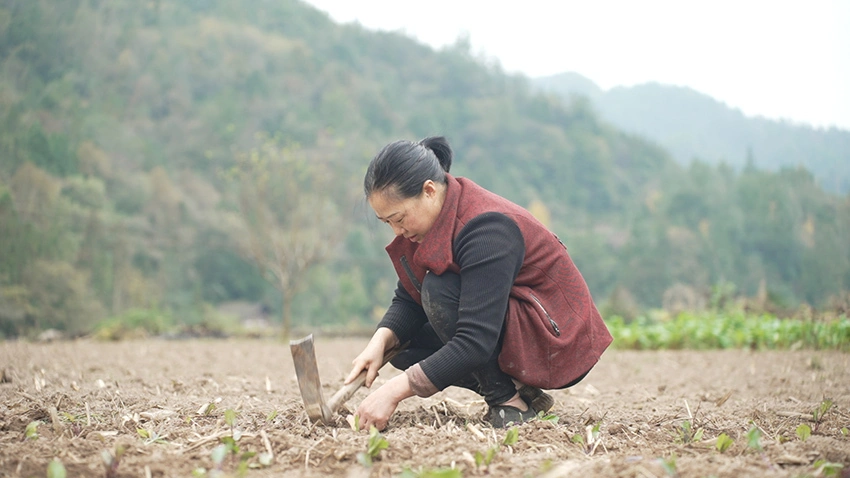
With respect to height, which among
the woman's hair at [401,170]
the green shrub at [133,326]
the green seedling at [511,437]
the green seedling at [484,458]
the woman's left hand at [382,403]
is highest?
the woman's hair at [401,170]

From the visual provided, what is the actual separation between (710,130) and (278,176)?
51.0ft

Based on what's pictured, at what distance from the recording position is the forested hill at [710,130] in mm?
11703

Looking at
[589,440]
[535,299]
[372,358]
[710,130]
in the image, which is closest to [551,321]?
[535,299]

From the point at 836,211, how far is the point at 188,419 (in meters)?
12.1

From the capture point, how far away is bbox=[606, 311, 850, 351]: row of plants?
5777 mm

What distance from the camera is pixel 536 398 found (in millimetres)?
2445

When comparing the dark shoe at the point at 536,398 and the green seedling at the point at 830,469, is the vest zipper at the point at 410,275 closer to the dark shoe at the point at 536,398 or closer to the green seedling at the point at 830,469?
the dark shoe at the point at 536,398

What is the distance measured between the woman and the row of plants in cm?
436

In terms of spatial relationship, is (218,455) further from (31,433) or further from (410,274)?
(410,274)

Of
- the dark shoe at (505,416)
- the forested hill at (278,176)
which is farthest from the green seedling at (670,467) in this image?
the forested hill at (278,176)

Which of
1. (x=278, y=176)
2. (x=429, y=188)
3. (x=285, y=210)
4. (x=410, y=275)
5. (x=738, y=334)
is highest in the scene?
(x=278, y=176)

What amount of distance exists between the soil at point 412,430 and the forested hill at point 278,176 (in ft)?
2.98

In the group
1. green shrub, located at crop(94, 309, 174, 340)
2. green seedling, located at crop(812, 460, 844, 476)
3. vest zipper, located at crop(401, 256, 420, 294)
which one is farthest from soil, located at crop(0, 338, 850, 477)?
green shrub, located at crop(94, 309, 174, 340)

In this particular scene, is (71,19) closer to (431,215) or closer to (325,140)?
(325,140)
